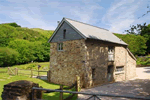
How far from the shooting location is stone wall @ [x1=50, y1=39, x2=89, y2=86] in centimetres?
1401

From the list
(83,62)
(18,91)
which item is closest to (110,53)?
(83,62)

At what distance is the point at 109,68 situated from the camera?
701 inches

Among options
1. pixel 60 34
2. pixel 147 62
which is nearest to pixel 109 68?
pixel 60 34

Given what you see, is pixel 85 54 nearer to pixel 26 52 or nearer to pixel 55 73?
pixel 55 73

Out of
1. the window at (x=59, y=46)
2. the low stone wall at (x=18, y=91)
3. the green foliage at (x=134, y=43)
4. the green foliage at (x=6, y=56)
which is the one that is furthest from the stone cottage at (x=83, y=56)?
the green foliage at (x=6, y=56)

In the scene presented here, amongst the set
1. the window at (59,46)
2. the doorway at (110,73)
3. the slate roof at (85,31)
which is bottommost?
the doorway at (110,73)

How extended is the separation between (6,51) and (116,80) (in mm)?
30135

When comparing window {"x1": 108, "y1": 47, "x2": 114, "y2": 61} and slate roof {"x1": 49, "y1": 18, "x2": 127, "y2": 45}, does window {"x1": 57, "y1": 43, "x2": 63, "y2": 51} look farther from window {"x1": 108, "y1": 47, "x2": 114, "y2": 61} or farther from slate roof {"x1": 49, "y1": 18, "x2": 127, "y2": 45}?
window {"x1": 108, "y1": 47, "x2": 114, "y2": 61}

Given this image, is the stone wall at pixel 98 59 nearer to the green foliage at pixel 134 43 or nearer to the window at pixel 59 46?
the window at pixel 59 46

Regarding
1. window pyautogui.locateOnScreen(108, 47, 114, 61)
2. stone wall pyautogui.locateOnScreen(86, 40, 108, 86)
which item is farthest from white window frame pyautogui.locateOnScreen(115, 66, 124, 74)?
stone wall pyautogui.locateOnScreen(86, 40, 108, 86)

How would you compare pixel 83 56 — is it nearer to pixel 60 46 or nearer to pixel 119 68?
pixel 60 46

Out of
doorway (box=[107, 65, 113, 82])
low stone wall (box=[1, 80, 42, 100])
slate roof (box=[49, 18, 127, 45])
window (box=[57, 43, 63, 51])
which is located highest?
slate roof (box=[49, 18, 127, 45])

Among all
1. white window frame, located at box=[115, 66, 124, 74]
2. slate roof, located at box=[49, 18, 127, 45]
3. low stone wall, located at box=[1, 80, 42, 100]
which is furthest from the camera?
white window frame, located at box=[115, 66, 124, 74]

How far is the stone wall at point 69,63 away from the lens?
46.0ft
